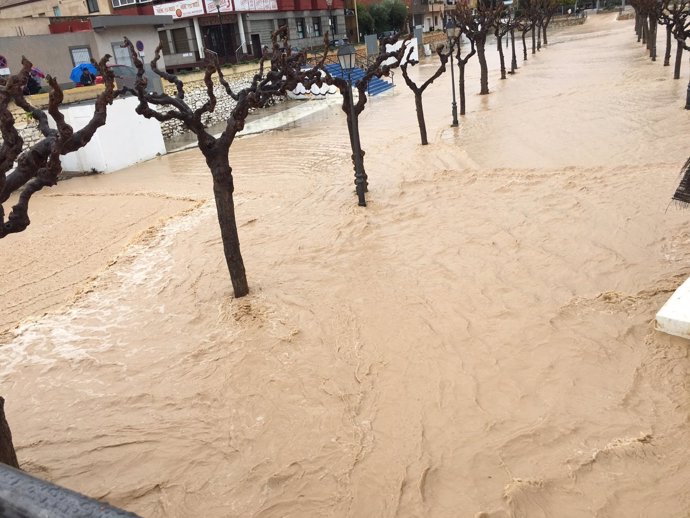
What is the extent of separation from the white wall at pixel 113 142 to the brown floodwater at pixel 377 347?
173 inches

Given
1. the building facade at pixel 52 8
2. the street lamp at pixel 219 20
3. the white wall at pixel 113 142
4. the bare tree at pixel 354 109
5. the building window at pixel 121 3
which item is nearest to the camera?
the bare tree at pixel 354 109

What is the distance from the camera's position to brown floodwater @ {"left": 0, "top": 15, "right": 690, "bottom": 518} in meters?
4.25

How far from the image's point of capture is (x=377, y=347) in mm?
6059

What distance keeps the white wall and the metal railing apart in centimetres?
1686

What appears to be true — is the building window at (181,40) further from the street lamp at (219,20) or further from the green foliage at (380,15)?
the green foliage at (380,15)

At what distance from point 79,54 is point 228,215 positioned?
21.4 m

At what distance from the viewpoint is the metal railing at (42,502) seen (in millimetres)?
995

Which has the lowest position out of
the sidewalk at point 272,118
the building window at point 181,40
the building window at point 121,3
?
the sidewalk at point 272,118

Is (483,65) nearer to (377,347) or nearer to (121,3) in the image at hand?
(377,347)

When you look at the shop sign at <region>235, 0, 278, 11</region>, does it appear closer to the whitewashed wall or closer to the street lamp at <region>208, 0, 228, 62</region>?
the street lamp at <region>208, 0, 228, 62</region>

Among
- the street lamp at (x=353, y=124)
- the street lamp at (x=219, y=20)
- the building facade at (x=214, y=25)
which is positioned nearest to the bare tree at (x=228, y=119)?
the street lamp at (x=353, y=124)

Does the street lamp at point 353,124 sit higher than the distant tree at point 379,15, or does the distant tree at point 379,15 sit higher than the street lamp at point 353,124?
the distant tree at point 379,15

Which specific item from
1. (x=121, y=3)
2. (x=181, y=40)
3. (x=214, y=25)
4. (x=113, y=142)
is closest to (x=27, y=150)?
(x=113, y=142)

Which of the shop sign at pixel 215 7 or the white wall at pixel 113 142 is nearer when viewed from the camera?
the white wall at pixel 113 142
